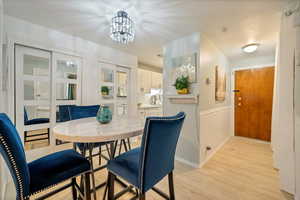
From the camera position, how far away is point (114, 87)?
305 cm

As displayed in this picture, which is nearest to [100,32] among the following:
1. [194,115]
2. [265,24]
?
[194,115]

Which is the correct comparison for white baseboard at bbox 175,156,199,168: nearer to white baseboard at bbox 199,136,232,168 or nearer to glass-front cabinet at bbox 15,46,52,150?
white baseboard at bbox 199,136,232,168

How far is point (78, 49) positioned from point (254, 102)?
448 centimetres

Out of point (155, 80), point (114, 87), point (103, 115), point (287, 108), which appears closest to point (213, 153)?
point (287, 108)

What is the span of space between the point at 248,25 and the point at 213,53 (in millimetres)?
751

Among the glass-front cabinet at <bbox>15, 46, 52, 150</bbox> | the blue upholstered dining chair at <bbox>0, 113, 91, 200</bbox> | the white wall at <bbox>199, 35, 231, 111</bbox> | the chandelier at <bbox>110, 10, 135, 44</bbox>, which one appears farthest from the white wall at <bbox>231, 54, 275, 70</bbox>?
the glass-front cabinet at <bbox>15, 46, 52, 150</bbox>

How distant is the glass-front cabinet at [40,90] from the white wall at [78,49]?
0.12 m

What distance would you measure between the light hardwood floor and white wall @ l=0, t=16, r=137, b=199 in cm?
153

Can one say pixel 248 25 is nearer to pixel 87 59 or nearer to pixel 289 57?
pixel 289 57

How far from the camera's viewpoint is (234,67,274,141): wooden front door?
11.3 ft

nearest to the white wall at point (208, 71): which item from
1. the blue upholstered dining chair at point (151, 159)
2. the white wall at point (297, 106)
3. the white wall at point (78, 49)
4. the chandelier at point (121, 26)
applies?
the white wall at point (297, 106)

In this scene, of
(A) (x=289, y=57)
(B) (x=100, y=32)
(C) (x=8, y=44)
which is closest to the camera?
(A) (x=289, y=57)

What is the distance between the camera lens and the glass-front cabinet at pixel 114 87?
9.39 feet

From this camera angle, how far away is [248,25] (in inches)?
78.7
